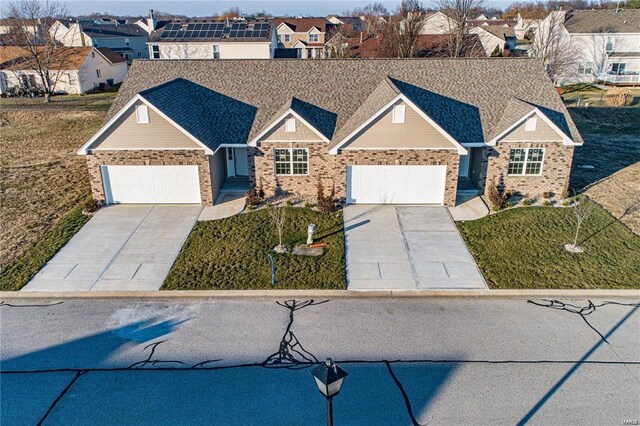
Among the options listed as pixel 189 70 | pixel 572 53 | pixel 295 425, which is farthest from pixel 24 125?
pixel 572 53

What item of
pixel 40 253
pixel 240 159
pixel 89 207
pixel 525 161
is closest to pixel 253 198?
pixel 240 159

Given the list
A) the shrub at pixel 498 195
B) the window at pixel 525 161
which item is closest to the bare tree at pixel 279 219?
the shrub at pixel 498 195

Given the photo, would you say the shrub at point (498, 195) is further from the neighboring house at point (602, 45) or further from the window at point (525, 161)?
the neighboring house at point (602, 45)

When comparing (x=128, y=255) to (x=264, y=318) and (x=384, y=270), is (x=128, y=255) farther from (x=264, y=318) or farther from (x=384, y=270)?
(x=384, y=270)

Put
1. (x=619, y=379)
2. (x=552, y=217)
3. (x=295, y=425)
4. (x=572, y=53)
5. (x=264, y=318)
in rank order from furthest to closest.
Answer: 1. (x=572, y=53)
2. (x=552, y=217)
3. (x=264, y=318)
4. (x=619, y=379)
5. (x=295, y=425)

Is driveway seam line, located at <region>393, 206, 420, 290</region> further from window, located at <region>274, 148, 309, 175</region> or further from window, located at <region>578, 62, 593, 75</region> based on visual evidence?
window, located at <region>578, 62, 593, 75</region>

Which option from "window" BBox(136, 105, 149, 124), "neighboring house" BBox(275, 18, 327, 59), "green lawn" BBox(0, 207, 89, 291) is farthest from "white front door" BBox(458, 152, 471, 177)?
"neighboring house" BBox(275, 18, 327, 59)
